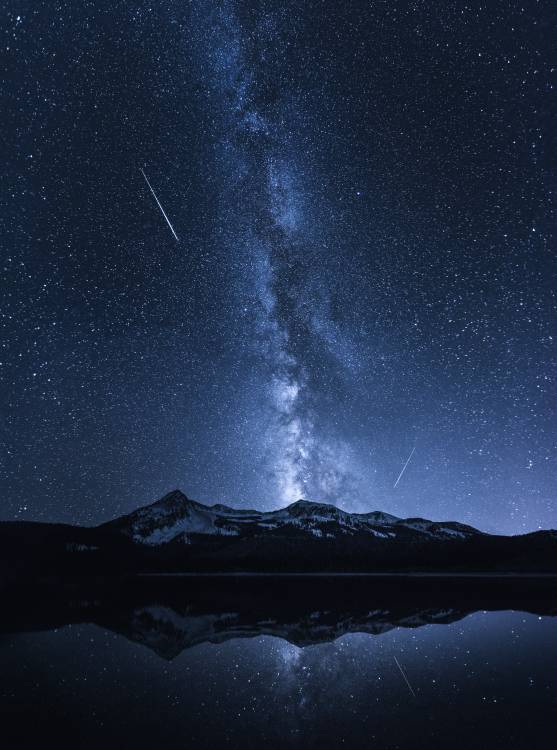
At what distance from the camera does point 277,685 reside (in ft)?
31.3

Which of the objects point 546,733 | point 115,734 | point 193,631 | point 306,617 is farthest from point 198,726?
point 306,617

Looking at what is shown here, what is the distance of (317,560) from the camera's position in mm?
179750

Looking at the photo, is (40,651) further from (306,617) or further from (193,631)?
(306,617)

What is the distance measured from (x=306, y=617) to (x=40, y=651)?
469 inches

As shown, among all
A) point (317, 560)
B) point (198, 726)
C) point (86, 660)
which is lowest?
point (198, 726)

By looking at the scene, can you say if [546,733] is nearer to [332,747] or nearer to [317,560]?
[332,747]

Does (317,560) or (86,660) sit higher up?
(317,560)

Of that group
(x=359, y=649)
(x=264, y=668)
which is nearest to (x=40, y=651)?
(x=264, y=668)

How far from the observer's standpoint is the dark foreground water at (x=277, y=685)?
6.86 m

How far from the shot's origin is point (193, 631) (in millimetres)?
16422

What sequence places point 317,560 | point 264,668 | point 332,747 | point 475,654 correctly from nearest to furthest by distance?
point 332,747, point 264,668, point 475,654, point 317,560

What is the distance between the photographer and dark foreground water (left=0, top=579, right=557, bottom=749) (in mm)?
6859

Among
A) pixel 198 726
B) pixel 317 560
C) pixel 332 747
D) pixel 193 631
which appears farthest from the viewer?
pixel 317 560

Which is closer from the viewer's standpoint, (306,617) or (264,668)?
(264,668)
